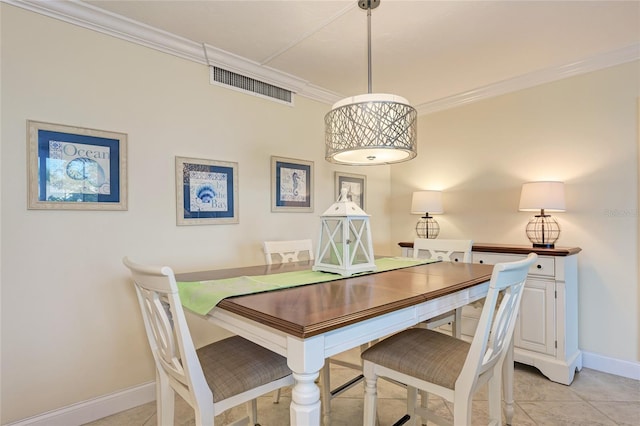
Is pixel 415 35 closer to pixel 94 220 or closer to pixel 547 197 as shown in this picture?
pixel 547 197

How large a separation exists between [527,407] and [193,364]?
2066mm

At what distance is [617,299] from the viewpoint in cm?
246

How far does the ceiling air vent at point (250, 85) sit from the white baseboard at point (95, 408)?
7.10 feet

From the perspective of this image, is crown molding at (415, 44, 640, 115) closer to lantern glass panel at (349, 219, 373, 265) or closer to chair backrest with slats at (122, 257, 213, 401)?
lantern glass panel at (349, 219, 373, 265)

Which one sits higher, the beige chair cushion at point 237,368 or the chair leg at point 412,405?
the beige chair cushion at point 237,368

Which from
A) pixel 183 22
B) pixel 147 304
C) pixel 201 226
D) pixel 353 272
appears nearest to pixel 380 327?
pixel 353 272

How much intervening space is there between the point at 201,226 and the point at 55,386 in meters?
1.19

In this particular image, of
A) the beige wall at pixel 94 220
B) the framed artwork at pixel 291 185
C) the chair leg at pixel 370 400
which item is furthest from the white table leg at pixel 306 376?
the framed artwork at pixel 291 185

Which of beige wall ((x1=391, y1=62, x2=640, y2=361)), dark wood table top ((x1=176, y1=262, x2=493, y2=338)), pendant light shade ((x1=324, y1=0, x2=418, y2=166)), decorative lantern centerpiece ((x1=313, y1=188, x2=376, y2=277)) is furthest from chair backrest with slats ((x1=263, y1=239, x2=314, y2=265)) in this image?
beige wall ((x1=391, y1=62, x2=640, y2=361))

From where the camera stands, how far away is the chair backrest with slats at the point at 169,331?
1.10 meters

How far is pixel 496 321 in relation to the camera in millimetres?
1291

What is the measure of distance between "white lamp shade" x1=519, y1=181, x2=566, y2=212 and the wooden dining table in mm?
1137

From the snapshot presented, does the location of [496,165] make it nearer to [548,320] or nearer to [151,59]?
[548,320]

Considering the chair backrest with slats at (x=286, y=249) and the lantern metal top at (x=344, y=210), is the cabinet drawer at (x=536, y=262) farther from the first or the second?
the lantern metal top at (x=344, y=210)
